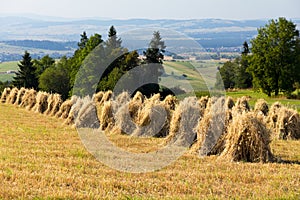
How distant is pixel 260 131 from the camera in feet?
35.7

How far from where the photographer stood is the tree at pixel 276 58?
5012 centimetres

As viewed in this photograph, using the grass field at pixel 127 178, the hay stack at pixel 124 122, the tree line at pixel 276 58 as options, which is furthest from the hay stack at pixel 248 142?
the tree line at pixel 276 58

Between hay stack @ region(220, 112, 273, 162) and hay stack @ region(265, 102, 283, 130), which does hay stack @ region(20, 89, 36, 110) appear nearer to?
hay stack @ region(265, 102, 283, 130)

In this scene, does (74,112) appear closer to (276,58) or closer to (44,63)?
(276,58)

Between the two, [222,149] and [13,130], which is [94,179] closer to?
[222,149]

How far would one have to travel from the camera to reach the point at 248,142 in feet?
35.7

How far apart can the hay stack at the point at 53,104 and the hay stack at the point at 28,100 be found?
131 inches

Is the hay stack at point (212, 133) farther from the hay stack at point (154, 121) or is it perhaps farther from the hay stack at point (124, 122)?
the hay stack at point (124, 122)

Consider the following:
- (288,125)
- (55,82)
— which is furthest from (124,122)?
(55,82)

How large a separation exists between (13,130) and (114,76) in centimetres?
2758

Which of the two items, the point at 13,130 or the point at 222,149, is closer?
the point at 222,149

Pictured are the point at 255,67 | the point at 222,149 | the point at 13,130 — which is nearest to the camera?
the point at 222,149

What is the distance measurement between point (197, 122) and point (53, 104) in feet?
40.7

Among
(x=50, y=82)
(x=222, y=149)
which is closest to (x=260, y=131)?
(x=222, y=149)
